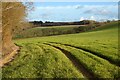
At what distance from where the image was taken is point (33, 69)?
22.7 m

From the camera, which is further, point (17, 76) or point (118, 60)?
point (118, 60)

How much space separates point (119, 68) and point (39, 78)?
6535mm

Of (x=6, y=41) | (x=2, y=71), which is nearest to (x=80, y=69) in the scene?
(x=2, y=71)

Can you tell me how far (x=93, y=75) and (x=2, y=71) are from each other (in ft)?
24.6

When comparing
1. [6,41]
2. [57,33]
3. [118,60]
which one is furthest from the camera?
[57,33]

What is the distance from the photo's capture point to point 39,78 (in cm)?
1922

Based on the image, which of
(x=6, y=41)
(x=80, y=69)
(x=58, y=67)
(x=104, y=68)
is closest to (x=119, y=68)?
(x=104, y=68)

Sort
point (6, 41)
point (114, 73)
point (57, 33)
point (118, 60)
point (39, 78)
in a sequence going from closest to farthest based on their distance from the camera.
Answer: point (39, 78) < point (114, 73) < point (118, 60) < point (6, 41) < point (57, 33)

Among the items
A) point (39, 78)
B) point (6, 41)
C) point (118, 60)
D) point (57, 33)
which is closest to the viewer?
point (39, 78)

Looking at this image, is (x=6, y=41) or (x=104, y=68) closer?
(x=104, y=68)

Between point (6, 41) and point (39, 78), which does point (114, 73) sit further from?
point (6, 41)

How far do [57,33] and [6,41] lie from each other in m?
65.3

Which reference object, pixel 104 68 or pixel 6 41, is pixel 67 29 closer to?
pixel 6 41

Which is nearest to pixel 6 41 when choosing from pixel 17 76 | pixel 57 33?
pixel 17 76
